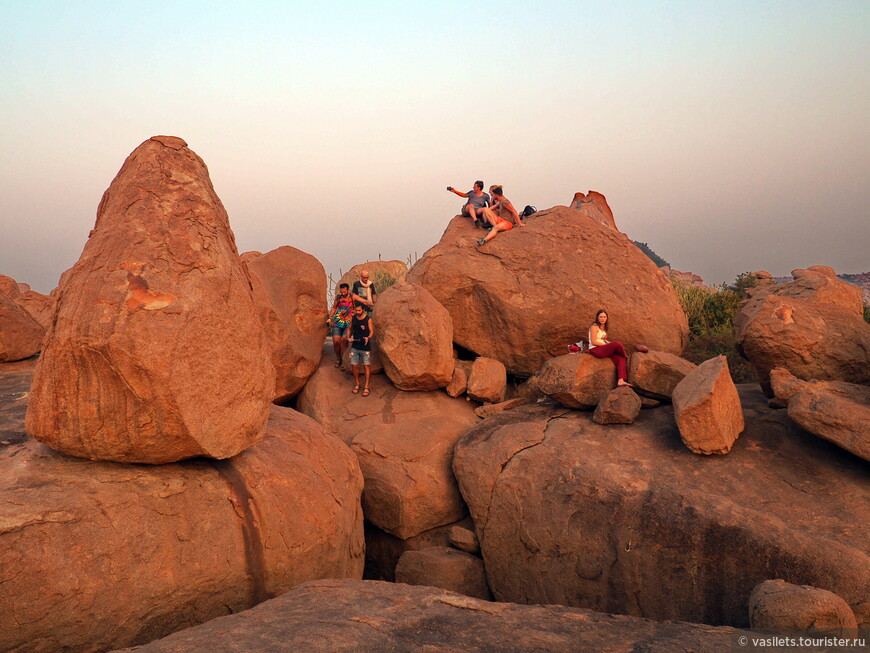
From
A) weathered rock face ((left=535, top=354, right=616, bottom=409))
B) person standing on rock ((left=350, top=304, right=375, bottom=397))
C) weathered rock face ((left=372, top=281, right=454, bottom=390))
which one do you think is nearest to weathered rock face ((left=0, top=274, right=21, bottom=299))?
person standing on rock ((left=350, top=304, right=375, bottom=397))

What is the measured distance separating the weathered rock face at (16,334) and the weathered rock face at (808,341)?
7797 millimetres

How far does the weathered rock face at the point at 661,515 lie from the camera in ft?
15.3

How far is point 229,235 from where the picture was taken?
454cm

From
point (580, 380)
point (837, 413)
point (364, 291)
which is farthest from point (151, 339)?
point (364, 291)

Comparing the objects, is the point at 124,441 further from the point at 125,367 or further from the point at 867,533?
the point at 867,533

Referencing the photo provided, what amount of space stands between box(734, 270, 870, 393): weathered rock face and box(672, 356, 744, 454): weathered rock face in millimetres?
973

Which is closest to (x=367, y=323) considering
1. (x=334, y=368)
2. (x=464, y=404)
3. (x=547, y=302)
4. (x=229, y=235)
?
(x=334, y=368)

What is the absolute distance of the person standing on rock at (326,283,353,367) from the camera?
8751mm

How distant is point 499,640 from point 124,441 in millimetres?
2465

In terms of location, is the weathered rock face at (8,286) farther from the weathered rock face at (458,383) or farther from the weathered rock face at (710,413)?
the weathered rock face at (710,413)

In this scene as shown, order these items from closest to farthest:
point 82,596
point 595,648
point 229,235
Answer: point 595,648 → point 82,596 → point 229,235

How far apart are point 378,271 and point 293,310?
216 inches

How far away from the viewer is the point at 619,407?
636 centimetres

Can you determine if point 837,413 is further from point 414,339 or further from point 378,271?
point 378,271
